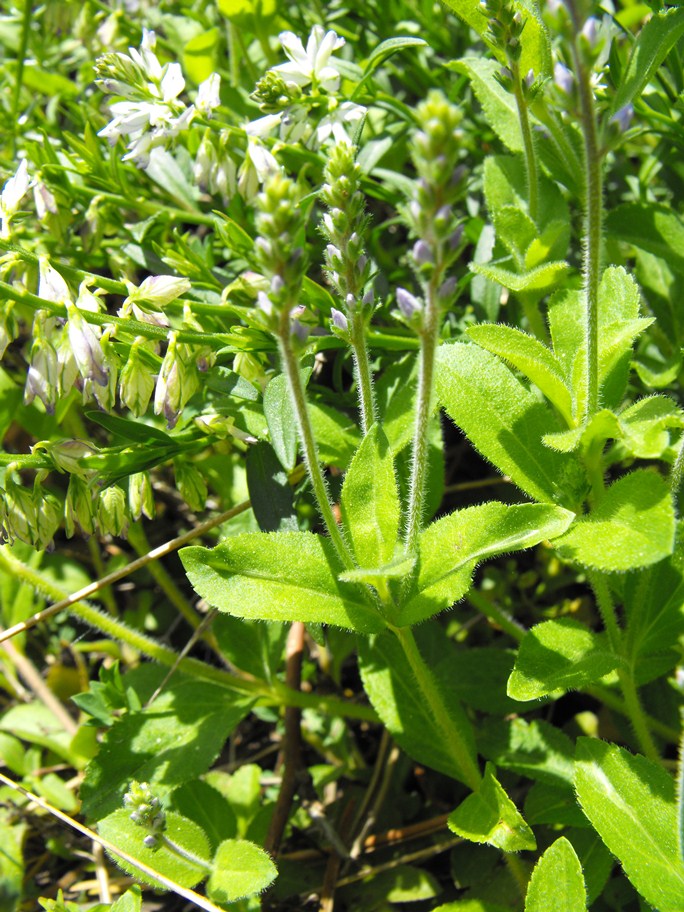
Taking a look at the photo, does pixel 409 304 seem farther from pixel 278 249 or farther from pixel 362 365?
pixel 362 365

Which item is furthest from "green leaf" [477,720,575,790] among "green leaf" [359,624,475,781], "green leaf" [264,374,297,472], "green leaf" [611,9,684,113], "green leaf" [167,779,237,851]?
"green leaf" [611,9,684,113]

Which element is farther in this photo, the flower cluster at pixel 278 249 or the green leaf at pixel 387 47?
the green leaf at pixel 387 47

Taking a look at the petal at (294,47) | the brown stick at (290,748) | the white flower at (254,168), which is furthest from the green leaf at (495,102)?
the brown stick at (290,748)

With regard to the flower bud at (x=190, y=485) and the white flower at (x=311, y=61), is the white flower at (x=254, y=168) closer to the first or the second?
the white flower at (x=311, y=61)

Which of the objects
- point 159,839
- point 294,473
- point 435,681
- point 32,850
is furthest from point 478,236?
point 32,850

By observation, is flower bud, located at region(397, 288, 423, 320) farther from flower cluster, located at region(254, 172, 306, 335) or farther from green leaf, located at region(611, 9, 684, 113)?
green leaf, located at region(611, 9, 684, 113)

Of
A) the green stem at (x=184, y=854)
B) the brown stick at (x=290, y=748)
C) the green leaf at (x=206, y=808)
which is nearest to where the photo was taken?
the green stem at (x=184, y=854)

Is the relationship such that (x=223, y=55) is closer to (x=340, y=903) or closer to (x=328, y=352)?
(x=328, y=352)
